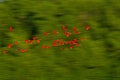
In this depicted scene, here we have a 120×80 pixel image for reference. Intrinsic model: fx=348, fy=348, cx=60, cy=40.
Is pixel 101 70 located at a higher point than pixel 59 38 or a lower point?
lower

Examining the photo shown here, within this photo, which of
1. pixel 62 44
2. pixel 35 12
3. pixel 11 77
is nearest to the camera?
pixel 11 77

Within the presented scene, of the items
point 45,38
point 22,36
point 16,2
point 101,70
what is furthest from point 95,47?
point 16,2

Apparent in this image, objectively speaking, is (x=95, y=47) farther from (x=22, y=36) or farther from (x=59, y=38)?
(x=22, y=36)

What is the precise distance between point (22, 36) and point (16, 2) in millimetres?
605

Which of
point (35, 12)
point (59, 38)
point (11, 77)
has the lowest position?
point (11, 77)

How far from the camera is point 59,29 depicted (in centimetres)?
479

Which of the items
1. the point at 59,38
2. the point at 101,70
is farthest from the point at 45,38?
the point at 101,70

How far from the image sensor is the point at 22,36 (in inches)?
187

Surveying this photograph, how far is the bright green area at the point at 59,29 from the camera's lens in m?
4.32

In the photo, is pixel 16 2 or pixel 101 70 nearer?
pixel 101 70

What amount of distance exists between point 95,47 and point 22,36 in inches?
39.9

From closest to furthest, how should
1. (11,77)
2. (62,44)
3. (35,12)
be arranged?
(11,77) < (62,44) < (35,12)

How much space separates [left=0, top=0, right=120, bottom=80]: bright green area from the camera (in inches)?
170

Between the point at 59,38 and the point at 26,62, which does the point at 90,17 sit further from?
the point at 26,62
